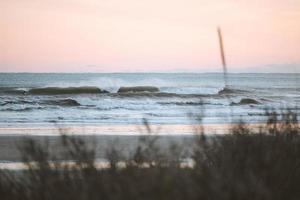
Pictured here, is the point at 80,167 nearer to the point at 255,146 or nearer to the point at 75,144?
the point at 75,144

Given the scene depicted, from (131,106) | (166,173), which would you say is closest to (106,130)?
(166,173)

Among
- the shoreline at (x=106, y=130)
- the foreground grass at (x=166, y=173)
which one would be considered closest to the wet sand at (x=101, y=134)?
the shoreline at (x=106, y=130)

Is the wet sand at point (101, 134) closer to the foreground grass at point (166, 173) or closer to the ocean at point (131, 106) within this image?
the ocean at point (131, 106)

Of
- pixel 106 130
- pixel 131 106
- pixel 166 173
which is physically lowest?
pixel 131 106

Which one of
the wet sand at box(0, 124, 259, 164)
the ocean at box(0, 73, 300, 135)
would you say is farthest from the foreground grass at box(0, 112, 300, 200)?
the wet sand at box(0, 124, 259, 164)

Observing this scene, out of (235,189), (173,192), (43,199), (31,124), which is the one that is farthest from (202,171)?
(31,124)

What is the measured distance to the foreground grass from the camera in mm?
3121

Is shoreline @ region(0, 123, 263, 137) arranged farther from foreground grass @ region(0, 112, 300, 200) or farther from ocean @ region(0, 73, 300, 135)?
foreground grass @ region(0, 112, 300, 200)

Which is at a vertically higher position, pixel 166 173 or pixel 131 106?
A: pixel 166 173

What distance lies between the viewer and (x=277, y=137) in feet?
16.7

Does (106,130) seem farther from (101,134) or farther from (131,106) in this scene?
(131,106)

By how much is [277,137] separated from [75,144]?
2149 mm

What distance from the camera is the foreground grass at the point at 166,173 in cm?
312

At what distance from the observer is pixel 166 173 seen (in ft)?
10.5
